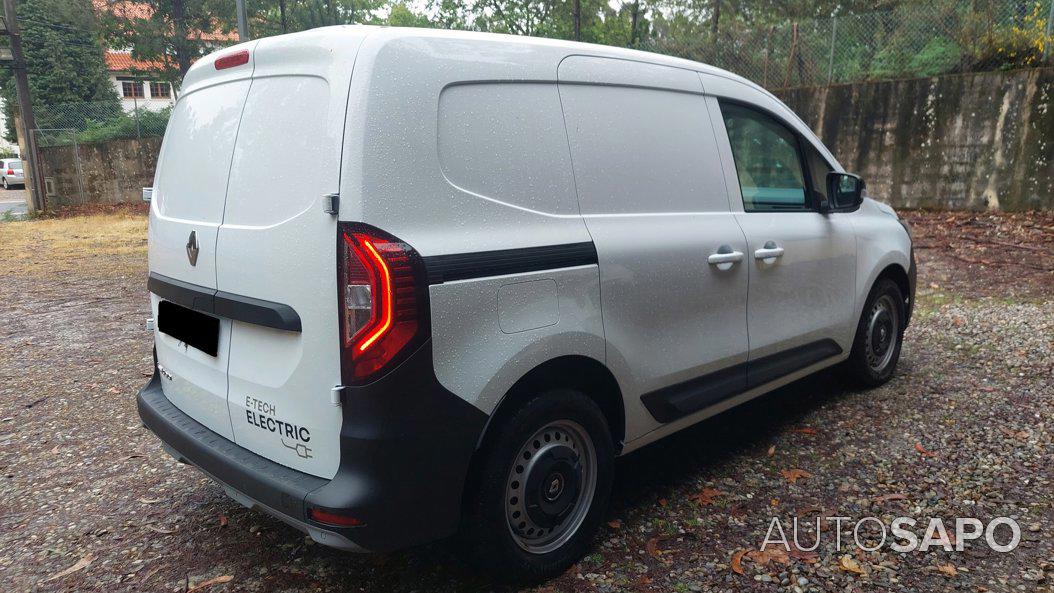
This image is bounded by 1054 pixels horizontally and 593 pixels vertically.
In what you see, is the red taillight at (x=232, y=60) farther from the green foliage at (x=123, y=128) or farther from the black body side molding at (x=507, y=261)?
the green foliage at (x=123, y=128)

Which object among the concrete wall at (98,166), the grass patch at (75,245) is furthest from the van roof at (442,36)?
the concrete wall at (98,166)

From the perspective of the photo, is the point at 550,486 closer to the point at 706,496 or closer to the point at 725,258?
the point at 706,496

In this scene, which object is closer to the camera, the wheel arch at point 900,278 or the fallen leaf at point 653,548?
the fallen leaf at point 653,548

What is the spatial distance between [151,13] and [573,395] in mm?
30527

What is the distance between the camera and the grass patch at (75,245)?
422 inches

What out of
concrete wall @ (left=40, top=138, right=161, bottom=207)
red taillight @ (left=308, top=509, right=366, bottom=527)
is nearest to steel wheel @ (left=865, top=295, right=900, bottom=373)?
red taillight @ (left=308, top=509, right=366, bottom=527)

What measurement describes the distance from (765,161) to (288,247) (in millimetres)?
2637

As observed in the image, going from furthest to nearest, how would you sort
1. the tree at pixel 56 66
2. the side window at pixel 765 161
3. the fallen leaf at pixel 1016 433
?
the tree at pixel 56 66 < the fallen leaf at pixel 1016 433 < the side window at pixel 765 161

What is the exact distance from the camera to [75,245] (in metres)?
13.3

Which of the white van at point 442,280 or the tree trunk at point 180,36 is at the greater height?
the tree trunk at point 180,36

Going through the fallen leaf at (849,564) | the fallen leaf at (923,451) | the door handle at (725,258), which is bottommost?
the fallen leaf at (849,564)

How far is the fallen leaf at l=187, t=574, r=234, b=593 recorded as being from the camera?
2.72 meters

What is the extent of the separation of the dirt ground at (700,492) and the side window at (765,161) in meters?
1.34

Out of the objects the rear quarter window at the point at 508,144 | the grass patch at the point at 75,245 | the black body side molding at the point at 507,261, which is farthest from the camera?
the grass patch at the point at 75,245
